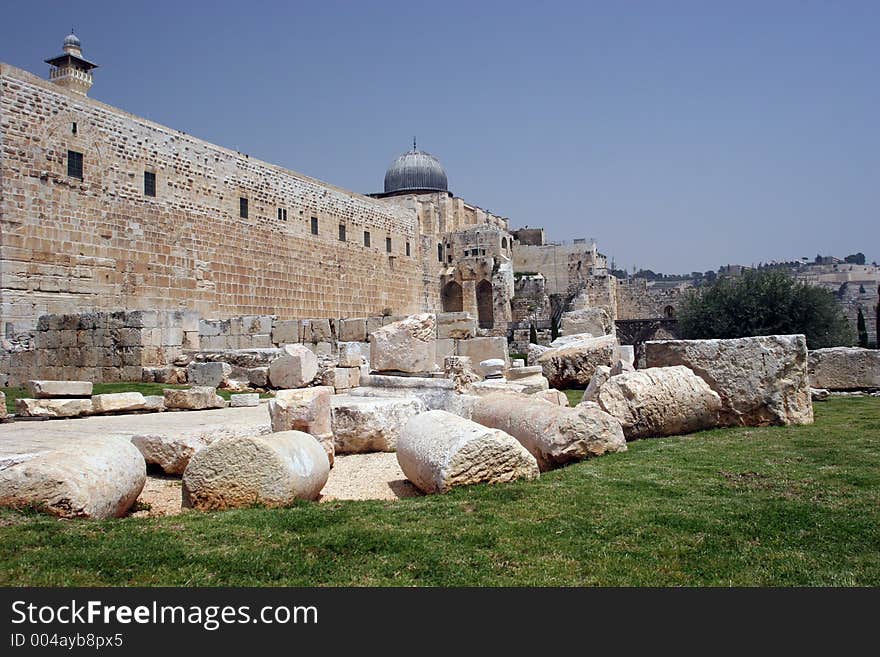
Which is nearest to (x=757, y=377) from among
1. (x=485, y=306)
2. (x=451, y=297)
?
(x=451, y=297)

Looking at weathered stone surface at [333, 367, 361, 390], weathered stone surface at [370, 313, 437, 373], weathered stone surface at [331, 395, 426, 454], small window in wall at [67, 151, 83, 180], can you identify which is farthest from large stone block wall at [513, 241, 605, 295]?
weathered stone surface at [331, 395, 426, 454]

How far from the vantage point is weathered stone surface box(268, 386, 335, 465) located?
267 inches

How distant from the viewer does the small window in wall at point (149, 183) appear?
18031mm

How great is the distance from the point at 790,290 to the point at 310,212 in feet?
62.2

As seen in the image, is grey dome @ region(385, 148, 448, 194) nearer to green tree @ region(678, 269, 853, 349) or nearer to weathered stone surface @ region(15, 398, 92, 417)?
green tree @ region(678, 269, 853, 349)

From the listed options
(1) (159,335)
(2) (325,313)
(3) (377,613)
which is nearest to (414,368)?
(1) (159,335)

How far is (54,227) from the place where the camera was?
1538 cm

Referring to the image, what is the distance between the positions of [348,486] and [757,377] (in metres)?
4.44

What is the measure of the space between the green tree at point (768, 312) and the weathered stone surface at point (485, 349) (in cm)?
1809

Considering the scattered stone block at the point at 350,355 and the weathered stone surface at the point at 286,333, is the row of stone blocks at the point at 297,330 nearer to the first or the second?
the weathered stone surface at the point at 286,333

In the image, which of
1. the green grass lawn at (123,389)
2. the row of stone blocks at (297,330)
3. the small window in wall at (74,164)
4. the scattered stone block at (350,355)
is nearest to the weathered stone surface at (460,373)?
the scattered stone block at (350,355)

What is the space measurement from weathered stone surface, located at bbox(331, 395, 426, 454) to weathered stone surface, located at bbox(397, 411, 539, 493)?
1.86 metres

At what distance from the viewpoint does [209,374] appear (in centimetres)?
1333

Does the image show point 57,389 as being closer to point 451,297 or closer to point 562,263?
point 451,297
